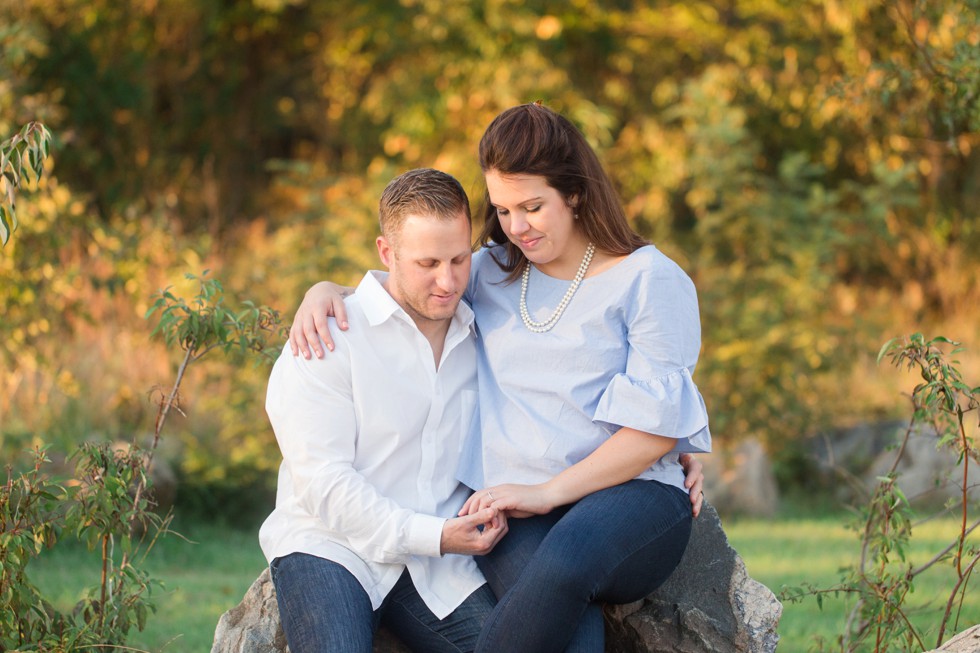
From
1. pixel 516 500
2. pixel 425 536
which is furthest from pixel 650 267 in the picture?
pixel 425 536

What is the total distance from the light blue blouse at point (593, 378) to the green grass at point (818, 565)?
1.32 m

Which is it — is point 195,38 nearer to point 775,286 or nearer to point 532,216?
point 775,286

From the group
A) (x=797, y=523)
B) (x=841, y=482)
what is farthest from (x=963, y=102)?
(x=841, y=482)

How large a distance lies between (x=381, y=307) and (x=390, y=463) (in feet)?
1.39

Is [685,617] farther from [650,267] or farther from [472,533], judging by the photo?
[650,267]

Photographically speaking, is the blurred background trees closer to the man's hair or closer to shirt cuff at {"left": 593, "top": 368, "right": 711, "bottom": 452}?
shirt cuff at {"left": 593, "top": 368, "right": 711, "bottom": 452}

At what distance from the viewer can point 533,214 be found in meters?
3.09

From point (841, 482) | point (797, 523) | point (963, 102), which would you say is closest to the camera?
point (963, 102)

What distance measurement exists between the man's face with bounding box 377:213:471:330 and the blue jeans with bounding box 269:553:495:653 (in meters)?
0.73

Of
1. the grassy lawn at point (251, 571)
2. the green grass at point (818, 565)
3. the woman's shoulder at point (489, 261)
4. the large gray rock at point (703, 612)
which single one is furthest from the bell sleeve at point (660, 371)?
the grassy lawn at point (251, 571)

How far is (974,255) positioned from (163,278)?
8315mm

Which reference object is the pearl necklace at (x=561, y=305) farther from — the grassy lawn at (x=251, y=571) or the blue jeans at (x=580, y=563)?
the grassy lawn at (x=251, y=571)

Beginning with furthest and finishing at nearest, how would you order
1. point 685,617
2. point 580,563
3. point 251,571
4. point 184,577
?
1. point 251,571
2. point 184,577
3. point 685,617
4. point 580,563

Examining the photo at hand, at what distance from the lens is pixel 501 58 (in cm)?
1127
